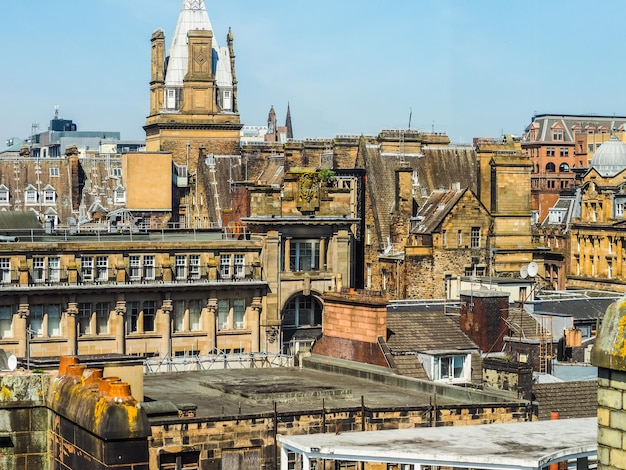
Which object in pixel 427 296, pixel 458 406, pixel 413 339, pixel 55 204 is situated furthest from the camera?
pixel 55 204

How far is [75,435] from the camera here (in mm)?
20453

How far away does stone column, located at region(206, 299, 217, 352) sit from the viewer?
82.1 meters

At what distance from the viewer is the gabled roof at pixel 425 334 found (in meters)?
53.1

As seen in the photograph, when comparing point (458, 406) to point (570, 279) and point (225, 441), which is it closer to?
point (225, 441)

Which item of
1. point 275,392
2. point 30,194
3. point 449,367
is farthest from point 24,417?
point 30,194

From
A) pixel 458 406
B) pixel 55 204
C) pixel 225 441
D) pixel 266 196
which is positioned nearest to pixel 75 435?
pixel 225 441

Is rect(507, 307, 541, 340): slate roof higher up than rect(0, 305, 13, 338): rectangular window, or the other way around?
rect(507, 307, 541, 340): slate roof

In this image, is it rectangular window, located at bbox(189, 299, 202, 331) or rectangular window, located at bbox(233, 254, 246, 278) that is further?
rectangular window, located at bbox(233, 254, 246, 278)

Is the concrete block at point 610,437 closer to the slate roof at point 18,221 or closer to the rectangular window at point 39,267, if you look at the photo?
the rectangular window at point 39,267

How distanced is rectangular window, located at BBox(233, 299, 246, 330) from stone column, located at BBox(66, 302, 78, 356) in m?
9.08

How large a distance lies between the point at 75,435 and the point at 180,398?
21.4 m

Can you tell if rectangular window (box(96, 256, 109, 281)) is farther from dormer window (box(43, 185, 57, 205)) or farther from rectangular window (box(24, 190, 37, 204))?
dormer window (box(43, 185, 57, 205))

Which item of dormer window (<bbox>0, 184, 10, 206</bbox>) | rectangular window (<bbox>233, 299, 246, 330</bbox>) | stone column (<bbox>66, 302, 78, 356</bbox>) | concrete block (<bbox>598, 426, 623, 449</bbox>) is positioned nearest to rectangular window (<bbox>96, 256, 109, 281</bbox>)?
stone column (<bbox>66, 302, 78, 356</bbox>)

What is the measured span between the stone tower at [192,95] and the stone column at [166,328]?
48.9 m
